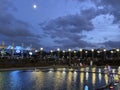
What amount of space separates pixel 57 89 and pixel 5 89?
4.19 meters

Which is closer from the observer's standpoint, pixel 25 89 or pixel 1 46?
pixel 25 89

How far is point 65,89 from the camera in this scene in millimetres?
25984

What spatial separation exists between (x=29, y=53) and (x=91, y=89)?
172 metres

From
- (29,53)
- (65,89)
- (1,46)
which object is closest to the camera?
(65,89)

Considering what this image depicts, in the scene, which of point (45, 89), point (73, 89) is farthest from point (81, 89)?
point (45, 89)

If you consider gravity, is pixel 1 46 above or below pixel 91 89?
above

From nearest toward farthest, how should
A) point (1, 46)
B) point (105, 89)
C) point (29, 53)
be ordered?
point (105, 89) → point (1, 46) → point (29, 53)

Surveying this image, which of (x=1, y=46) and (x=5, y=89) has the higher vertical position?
(x=1, y=46)

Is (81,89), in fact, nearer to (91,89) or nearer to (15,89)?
(91,89)

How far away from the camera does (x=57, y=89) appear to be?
1024 inches

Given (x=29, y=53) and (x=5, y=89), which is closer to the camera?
(x=5, y=89)

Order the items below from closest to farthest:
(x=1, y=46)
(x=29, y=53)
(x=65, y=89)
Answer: (x=65, y=89) → (x=1, y=46) → (x=29, y=53)

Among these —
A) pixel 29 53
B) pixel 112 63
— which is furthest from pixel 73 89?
pixel 29 53

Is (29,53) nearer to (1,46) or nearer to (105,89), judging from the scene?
(1,46)
